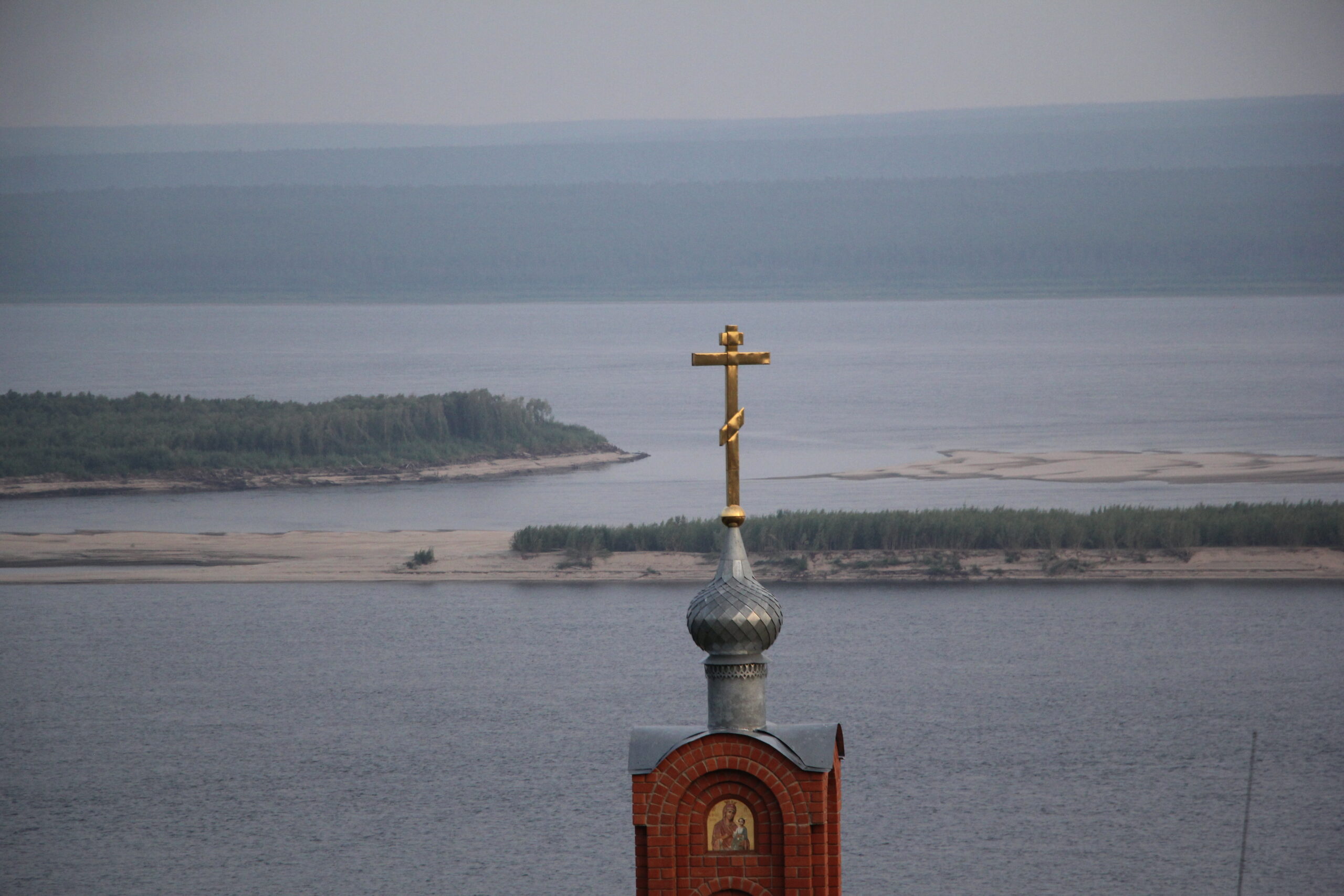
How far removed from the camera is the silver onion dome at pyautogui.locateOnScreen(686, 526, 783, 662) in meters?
16.7

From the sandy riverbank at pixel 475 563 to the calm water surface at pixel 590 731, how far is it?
1699 millimetres

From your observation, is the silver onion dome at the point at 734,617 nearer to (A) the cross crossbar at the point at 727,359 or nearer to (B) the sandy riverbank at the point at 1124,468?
(A) the cross crossbar at the point at 727,359

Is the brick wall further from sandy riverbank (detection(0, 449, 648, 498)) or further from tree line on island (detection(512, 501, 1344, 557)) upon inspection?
sandy riverbank (detection(0, 449, 648, 498))

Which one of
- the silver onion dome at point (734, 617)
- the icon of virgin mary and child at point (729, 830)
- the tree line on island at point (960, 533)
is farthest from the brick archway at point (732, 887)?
the tree line on island at point (960, 533)

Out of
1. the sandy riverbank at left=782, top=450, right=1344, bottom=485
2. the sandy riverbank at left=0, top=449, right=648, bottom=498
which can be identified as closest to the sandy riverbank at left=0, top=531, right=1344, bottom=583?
the sandy riverbank at left=0, top=449, right=648, bottom=498

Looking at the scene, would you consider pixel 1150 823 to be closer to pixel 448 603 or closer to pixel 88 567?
pixel 448 603

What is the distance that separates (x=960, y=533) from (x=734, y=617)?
2956 inches

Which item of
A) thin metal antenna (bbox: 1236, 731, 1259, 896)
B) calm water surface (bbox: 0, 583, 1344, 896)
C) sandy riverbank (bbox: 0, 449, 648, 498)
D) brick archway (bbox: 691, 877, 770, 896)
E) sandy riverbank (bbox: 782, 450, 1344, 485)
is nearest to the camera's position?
brick archway (bbox: 691, 877, 770, 896)

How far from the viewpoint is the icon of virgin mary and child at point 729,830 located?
16875mm

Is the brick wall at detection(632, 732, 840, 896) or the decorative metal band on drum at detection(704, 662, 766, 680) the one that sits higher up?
the decorative metal band on drum at detection(704, 662, 766, 680)

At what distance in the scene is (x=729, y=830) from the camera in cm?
1688

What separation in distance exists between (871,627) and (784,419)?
102 meters

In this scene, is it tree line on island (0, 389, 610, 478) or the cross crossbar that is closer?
the cross crossbar

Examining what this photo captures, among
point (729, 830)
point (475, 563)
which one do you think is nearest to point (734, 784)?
point (729, 830)
